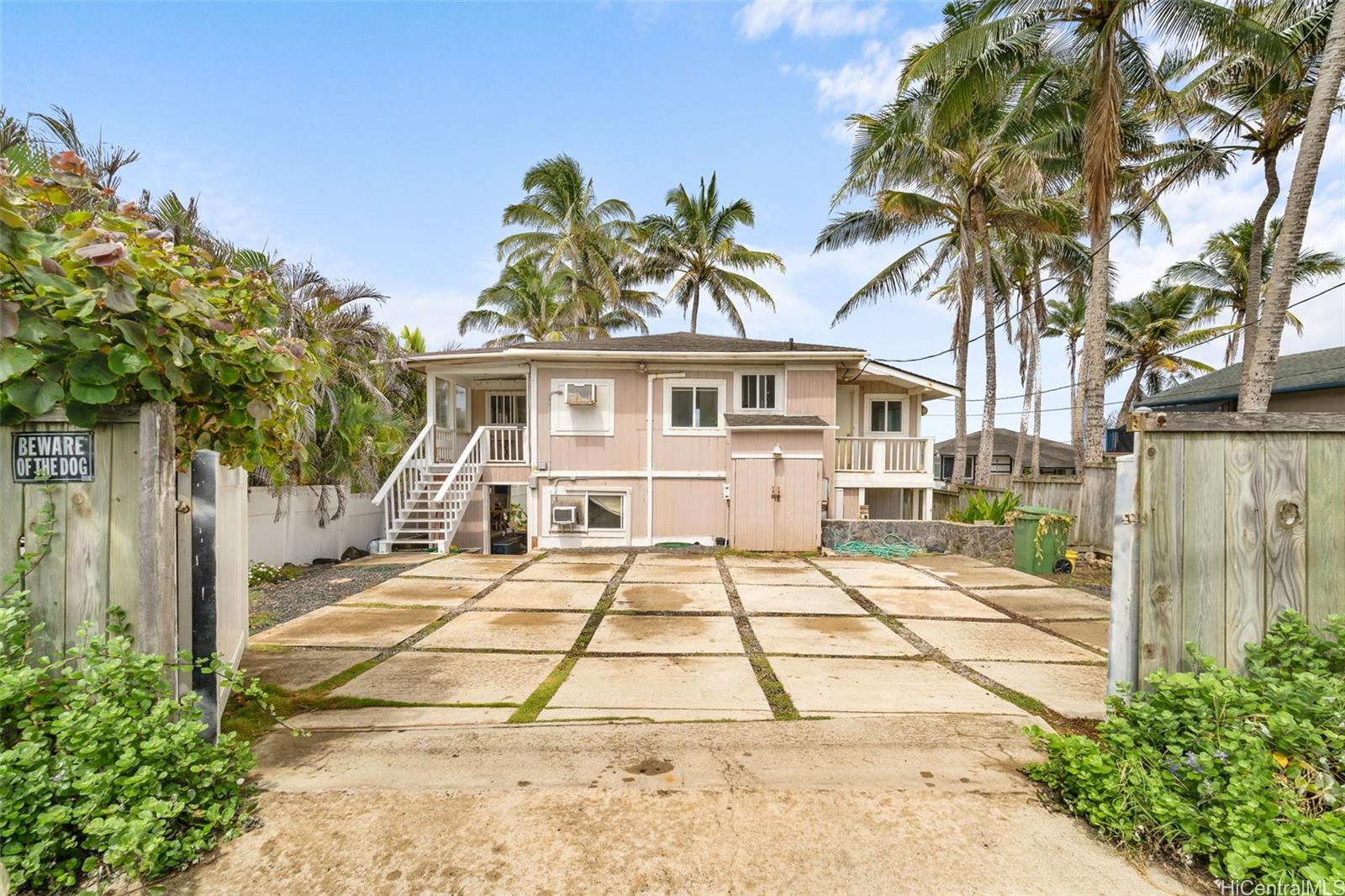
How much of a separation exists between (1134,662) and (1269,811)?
0.76m

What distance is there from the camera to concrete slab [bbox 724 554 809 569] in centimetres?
873

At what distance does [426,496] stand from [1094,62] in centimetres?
1526

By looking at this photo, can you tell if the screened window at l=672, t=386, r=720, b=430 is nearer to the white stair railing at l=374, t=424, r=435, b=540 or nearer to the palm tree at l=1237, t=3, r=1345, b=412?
the white stair railing at l=374, t=424, r=435, b=540

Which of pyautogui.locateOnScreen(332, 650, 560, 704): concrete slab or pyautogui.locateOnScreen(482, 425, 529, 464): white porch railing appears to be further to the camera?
pyautogui.locateOnScreen(482, 425, 529, 464): white porch railing

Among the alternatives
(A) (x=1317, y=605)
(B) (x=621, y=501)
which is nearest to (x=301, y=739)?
(A) (x=1317, y=605)

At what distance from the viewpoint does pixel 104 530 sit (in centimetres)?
216

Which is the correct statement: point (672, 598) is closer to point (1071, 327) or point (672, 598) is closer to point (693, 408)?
point (693, 408)

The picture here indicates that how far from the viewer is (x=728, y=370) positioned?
437 inches

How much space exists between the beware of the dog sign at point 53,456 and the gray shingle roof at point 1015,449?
34.4m

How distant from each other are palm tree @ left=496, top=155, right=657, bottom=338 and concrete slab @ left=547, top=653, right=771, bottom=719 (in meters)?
17.7

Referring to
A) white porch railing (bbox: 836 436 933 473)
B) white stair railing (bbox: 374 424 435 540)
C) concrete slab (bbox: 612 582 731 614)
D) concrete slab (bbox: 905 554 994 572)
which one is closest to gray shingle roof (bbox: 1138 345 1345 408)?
white porch railing (bbox: 836 436 933 473)

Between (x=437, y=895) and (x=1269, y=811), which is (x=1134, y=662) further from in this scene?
(x=437, y=895)

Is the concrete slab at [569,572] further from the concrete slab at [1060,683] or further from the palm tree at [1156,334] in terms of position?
the palm tree at [1156,334]

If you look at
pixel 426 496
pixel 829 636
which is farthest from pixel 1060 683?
pixel 426 496
